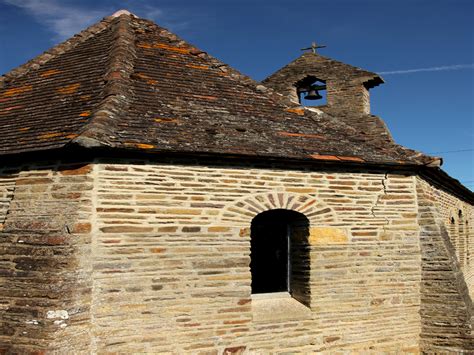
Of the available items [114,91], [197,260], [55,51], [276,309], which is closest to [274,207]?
[197,260]

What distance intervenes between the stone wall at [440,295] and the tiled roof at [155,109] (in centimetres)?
110

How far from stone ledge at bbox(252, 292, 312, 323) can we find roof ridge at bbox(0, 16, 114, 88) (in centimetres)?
604

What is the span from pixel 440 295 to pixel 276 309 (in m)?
2.70

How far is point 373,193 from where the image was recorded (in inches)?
285

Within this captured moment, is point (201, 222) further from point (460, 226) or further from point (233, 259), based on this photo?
point (460, 226)

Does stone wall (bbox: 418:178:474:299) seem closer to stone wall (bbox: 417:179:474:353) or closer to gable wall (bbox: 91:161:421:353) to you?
stone wall (bbox: 417:179:474:353)

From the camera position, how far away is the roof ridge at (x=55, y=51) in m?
8.75

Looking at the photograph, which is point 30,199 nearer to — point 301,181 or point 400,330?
point 301,181

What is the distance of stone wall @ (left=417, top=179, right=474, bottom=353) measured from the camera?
23.3ft

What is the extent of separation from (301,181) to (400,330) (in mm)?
2827

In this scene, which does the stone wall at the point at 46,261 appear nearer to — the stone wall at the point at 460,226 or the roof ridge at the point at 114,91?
the roof ridge at the point at 114,91

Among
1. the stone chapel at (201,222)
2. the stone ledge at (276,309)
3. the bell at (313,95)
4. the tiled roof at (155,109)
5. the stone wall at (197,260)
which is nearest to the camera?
the stone wall at (197,260)

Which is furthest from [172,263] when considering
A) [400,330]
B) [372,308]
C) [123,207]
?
[400,330]

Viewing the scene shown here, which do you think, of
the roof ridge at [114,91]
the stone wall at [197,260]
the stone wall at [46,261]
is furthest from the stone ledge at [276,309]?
the roof ridge at [114,91]
